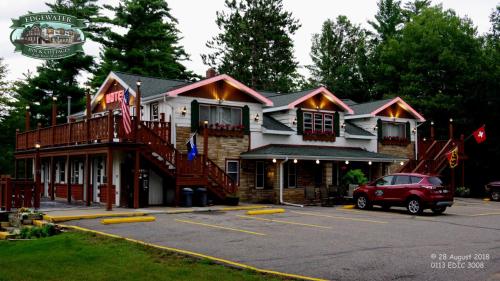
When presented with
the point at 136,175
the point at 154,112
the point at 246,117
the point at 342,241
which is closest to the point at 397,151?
the point at 246,117

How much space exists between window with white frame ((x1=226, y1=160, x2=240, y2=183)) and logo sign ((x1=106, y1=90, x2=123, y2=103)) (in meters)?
7.26

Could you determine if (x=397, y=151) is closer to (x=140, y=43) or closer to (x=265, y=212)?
(x=265, y=212)

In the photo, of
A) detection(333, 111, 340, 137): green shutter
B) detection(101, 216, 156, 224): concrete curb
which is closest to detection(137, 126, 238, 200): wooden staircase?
detection(101, 216, 156, 224): concrete curb

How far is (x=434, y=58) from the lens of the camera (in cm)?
4531

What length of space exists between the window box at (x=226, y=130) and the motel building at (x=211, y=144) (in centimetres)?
5

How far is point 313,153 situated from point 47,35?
16.3 meters

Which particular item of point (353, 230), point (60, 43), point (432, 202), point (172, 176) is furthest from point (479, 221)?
point (60, 43)

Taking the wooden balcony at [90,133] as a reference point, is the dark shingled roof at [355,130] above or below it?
above

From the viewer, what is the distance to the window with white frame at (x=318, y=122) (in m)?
31.1

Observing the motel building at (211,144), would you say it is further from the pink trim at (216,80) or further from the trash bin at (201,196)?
the trash bin at (201,196)

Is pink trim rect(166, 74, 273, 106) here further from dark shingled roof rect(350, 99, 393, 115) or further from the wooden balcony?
dark shingled roof rect(350, 99, 393, 115)

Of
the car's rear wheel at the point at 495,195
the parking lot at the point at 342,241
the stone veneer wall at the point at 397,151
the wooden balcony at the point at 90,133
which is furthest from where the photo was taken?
the stone veneer wall at the point at 397,151

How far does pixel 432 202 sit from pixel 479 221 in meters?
2.07

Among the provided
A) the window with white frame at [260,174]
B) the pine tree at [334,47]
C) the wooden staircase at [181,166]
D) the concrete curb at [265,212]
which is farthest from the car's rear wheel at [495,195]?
the pine tree at [334,47]
